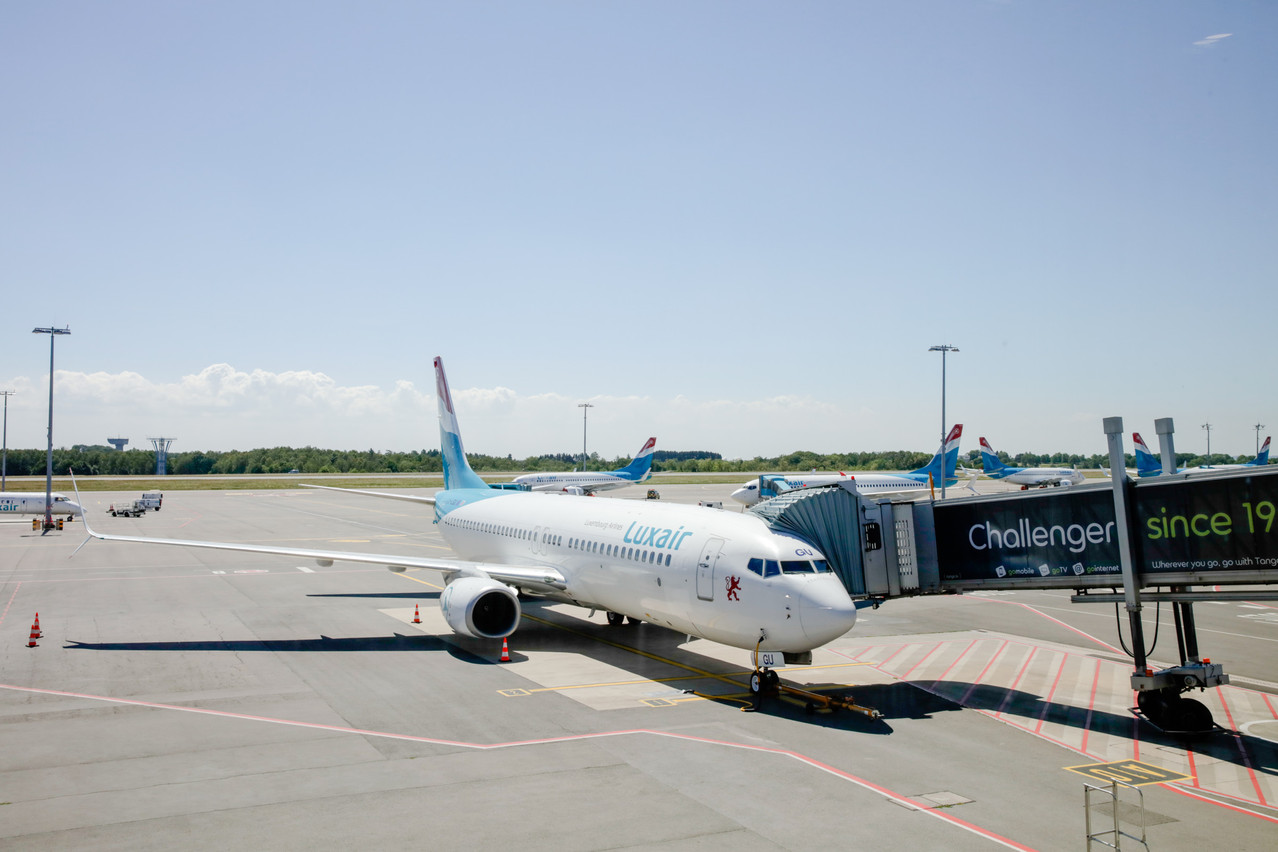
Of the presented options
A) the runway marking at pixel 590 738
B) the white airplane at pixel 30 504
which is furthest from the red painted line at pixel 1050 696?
the white airplane at pixel 30 504

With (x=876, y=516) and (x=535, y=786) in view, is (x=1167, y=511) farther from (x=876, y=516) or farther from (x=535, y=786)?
(x=535, y=786)

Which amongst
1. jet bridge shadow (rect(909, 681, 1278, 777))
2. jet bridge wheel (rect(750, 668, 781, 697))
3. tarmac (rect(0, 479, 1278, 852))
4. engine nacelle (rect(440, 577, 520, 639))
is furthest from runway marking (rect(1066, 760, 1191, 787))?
engine nacelle (rect(440, 577, 520, 639))

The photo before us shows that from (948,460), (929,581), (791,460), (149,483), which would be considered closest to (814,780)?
(929,581)

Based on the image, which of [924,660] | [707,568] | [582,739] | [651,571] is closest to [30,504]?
[651,571]

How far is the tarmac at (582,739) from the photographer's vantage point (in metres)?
13.5

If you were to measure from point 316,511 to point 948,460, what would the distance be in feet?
200

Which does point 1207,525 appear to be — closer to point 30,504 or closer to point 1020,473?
point 30,504

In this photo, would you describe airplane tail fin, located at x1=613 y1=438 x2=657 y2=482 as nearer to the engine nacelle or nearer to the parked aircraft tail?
the parked aircraft tail

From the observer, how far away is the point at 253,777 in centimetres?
1562

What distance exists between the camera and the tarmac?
13531mm

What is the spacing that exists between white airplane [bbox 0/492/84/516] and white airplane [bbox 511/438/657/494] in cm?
4101

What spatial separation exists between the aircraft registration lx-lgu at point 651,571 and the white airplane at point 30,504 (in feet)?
176

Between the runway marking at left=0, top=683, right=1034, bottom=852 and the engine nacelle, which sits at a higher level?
the engine nacelle

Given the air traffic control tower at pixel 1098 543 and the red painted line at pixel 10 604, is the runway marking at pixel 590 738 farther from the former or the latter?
the red painted line at pixel 10 604
